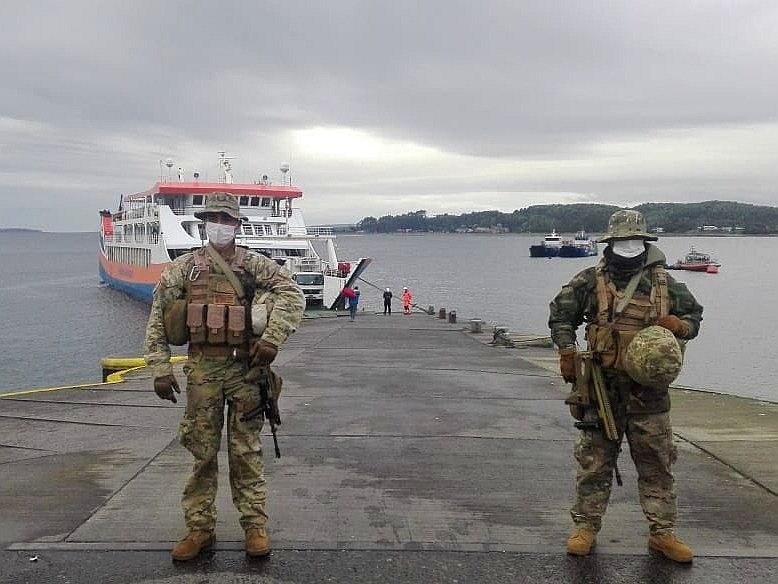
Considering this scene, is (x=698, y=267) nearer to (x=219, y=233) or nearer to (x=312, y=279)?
(x=312, y=279)

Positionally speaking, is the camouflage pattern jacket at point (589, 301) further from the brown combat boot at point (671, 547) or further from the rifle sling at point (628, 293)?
the brown combat boot at point (671, 547)

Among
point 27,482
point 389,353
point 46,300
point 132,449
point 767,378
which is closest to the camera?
point 27,482

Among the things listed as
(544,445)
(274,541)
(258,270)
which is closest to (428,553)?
(274,541)

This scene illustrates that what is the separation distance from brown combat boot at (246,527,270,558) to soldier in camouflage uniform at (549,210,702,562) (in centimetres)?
166

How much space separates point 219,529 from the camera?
4500 mm

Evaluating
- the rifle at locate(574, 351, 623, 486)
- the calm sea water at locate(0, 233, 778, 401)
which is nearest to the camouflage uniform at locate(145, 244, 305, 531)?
the rifle at locate(574, 351, 623, 486)

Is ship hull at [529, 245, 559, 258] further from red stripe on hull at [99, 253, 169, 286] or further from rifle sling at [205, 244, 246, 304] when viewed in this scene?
rifle sling at [205, 244, 246, 304]

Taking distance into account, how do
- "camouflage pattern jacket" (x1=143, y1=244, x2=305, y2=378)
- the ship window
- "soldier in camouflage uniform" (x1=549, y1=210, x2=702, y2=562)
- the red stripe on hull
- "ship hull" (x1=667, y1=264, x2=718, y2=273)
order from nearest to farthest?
1. "soldier in camouflage uniform" (x1=549, y1=210, x2=702, y2=562)
2. "camouflage pattern jacket" (x1=143, y1=244, x2=305, y2=378)
3. the ship window
4. the red stripe on hull
5. "ship hull" (x1=667, y1=264, x2=718, y2=273)

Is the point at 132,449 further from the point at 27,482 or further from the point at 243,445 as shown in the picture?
the point at 243,445

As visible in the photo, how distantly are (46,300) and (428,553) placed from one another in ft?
167

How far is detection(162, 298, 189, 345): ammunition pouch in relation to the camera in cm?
422

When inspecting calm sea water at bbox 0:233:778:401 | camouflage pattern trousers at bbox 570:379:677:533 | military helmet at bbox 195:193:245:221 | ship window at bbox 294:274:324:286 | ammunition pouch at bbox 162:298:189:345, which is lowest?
calm sea water at bbox 0:233:778:401

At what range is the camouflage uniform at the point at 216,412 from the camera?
4156 millimetres

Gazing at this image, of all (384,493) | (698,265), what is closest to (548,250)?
(698,265)
